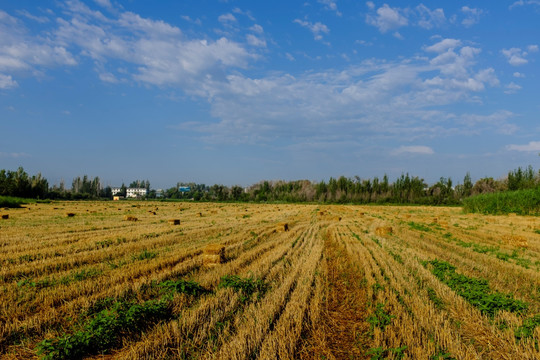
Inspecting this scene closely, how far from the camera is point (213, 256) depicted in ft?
32.9

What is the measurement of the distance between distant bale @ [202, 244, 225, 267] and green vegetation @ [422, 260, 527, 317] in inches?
256

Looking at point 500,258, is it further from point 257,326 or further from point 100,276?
point 100,276

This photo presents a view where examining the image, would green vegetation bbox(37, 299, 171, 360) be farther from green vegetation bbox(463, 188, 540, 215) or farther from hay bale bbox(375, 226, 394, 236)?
green vegetation bbox(463, 188, 540, 215)

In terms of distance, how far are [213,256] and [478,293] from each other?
23.6ft

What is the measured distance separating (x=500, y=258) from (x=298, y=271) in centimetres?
847

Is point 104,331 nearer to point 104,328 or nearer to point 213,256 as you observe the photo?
point 104,328

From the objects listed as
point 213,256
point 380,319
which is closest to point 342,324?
point 380,319

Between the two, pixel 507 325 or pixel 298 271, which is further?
pixel 298 271

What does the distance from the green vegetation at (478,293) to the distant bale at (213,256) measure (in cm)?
651

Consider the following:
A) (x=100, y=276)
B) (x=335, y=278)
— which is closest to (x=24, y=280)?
(x=100, y=276)

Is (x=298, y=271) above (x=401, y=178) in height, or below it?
below

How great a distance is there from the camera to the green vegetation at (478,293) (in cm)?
615

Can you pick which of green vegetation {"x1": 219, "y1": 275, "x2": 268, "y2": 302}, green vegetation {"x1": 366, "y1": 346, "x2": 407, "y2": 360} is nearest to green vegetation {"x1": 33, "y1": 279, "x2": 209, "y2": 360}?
green vegetation {"x1": 219, "y1": 275, "x2": 268, "y2": 302}

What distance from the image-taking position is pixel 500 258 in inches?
469
